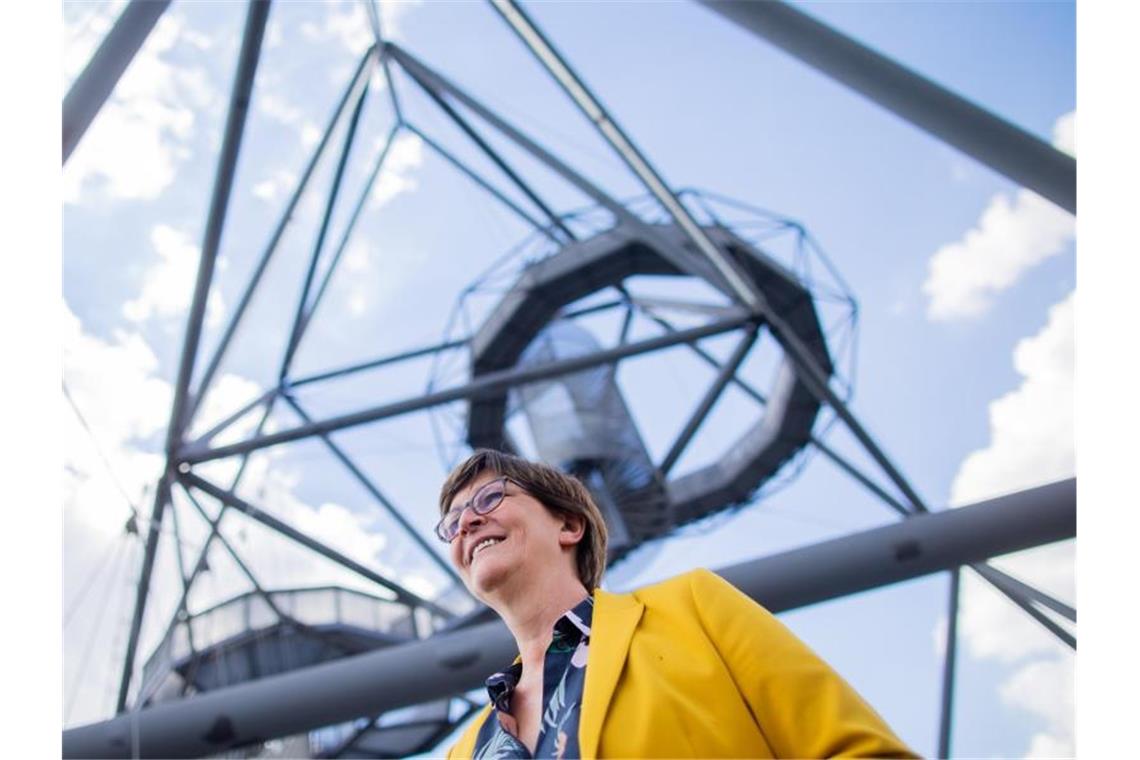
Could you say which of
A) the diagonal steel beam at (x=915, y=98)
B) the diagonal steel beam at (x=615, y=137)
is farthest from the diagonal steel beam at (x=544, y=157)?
the diagonal steel beam at (x=915, y=98)

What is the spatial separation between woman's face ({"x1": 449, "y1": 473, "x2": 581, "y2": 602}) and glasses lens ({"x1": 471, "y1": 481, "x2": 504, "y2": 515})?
1 centimetres

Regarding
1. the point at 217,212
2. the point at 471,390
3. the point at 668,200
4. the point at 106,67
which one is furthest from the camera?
the point at 471,390

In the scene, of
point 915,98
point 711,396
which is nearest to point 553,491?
point 915,98

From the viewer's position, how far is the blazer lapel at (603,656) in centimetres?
239

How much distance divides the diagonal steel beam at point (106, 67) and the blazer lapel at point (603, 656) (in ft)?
12.7

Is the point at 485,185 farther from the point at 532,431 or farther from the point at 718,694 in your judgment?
the point at 718,694

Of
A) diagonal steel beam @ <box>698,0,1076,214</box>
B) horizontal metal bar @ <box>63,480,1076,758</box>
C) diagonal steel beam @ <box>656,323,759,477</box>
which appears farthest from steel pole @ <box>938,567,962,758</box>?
diagonal steel beam @ <box>698,0,1076,214</box>

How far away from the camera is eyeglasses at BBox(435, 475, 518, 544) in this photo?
3201mm

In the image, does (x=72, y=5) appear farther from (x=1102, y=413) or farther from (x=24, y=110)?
(x=1102, y=413)

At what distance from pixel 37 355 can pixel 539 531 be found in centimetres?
164

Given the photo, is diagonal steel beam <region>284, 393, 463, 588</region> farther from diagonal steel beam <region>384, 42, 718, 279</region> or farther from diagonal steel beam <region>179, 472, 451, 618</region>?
diagonal steel beam <region>384, 42, 718, 279</region>

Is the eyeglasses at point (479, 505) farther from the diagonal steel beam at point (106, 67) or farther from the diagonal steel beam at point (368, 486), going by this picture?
the diagonal steel beam at point (368, 486)

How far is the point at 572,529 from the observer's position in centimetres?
336

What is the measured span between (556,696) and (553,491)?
748mm
